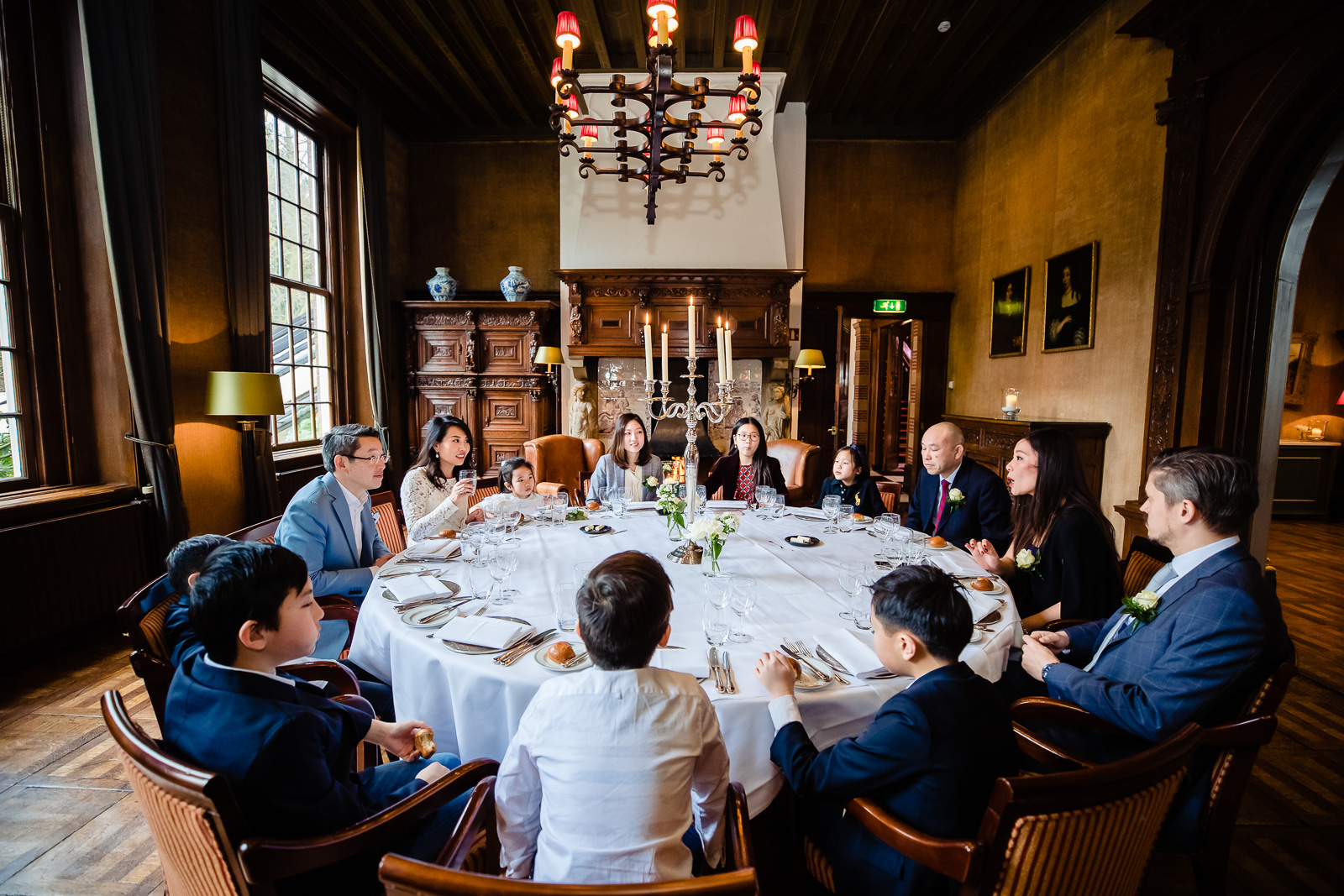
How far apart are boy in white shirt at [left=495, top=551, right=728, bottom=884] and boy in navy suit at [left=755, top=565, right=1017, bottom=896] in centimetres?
23

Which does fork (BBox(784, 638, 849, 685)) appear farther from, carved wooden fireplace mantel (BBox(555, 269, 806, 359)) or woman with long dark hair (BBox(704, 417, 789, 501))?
carved wooden fireplace mantel (BBox(555, 269, 806, 359))

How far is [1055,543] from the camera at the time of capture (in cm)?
229

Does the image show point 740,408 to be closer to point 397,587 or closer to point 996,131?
point 996,131

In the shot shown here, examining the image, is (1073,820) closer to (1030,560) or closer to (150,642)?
(1030,560)

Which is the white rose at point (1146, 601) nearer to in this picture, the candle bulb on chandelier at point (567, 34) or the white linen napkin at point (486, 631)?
the white linen napkin at point (486, 631)

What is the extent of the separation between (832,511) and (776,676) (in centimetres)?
180

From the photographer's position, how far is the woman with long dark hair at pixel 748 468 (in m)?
→ 4.35

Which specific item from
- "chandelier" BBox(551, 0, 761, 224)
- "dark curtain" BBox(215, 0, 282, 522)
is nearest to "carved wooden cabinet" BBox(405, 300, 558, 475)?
"dark curtain" BBox(215, 0, 282, 522)

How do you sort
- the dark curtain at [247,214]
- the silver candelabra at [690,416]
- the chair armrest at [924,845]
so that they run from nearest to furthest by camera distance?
the chair armrest at [924,845] → the silver candelabra at [690,416] → the dark curtain at [247,214]

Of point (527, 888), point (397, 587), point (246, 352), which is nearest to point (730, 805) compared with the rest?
point (527, 888)

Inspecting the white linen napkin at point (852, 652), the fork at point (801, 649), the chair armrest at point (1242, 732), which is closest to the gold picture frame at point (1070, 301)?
the chair armrest at point (1242, 732)

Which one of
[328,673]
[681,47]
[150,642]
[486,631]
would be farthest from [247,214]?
[486,631]

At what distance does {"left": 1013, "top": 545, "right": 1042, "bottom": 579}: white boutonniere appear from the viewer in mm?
2246

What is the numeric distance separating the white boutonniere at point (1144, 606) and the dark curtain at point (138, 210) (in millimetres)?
4705
